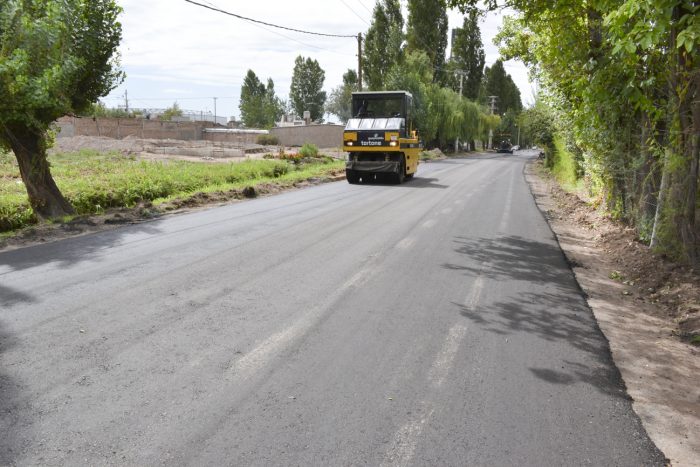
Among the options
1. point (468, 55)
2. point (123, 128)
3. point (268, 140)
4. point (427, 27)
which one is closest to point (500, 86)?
point (468, 55)

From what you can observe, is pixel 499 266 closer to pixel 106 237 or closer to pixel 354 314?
pixel 354 314

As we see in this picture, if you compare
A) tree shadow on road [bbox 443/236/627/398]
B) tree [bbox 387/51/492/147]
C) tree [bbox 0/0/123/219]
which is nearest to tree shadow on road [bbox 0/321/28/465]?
tree shadow on road [bbox 443/236/627/398]

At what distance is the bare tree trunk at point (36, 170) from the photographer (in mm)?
10773

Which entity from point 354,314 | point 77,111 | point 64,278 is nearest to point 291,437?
point 354,314

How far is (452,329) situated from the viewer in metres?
5.10

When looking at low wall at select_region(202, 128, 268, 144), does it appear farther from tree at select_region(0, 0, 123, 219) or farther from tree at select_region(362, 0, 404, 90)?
tree at select_region(0, 0, 123, 219)

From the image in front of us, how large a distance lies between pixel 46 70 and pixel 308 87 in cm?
9694

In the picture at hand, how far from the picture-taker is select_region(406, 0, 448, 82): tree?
52.0 m

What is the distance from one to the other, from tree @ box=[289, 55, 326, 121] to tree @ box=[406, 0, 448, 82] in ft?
162

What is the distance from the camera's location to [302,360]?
14.2 ft

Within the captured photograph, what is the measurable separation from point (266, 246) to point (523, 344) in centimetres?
471

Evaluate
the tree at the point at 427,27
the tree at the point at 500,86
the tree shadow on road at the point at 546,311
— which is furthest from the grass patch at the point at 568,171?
the tree at the point at 500,86

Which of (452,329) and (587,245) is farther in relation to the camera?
(587,245)

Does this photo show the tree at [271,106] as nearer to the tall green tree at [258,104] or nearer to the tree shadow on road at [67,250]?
the tall green tree at [258,104]
